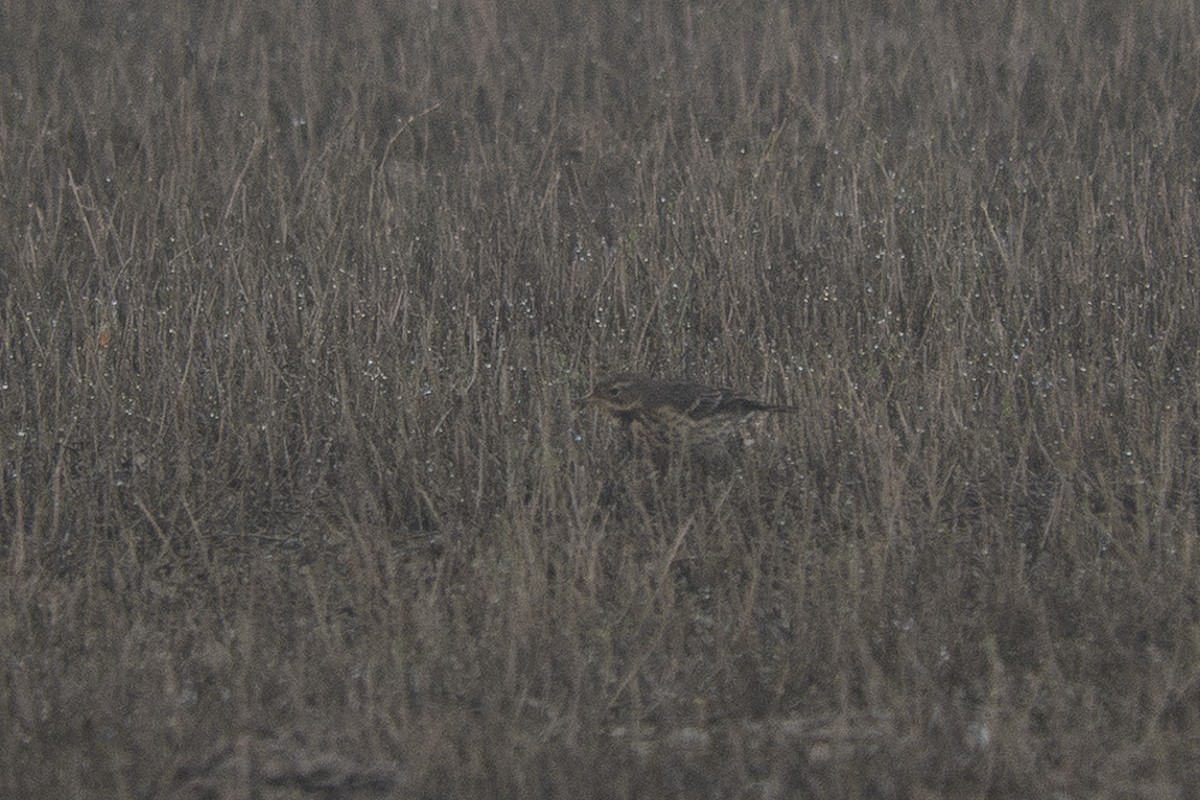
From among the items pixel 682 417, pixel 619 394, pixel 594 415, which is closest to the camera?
pixel 682 417

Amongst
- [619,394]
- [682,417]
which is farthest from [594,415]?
[682,417]

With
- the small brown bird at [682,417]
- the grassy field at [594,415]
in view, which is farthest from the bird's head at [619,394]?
the grassy field at [594,415]

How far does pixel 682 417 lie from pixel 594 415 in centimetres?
43

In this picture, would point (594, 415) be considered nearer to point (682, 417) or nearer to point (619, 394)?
point (619, 394)

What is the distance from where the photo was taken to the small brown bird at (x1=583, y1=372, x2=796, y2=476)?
5203 mm

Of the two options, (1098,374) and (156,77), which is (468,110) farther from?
(1098,374)

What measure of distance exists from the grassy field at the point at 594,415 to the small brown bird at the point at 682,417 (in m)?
0.14

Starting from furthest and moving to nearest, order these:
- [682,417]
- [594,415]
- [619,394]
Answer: [594,415] < [619,394] < [682,417]

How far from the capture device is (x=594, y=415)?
5.52 m

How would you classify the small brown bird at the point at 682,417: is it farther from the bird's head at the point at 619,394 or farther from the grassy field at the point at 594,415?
the grassy field at the point at 594,415

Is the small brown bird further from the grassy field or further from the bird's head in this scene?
the grassy field

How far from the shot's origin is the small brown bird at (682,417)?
17.1 ft

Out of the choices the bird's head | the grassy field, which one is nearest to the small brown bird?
the bird's head

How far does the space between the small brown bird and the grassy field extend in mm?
137
